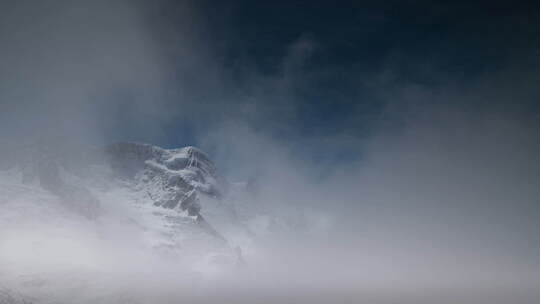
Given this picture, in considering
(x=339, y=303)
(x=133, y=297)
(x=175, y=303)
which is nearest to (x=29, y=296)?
(x=133, y=297)

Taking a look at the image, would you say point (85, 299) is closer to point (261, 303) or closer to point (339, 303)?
point (261, 303)

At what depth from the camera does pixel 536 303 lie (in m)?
150

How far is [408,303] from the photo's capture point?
157625 millimetres

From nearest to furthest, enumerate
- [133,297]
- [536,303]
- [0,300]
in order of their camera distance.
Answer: [536,303], [0,300], [133,297]

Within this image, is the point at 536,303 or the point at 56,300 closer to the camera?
the point at 536,303

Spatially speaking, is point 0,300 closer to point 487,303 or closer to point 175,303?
point 175,303

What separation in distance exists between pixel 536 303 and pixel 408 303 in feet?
171

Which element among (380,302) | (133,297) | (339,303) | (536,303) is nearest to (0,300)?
(133,297)

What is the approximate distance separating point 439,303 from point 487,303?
2131cm

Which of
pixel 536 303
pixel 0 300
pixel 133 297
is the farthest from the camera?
pixel 133 297

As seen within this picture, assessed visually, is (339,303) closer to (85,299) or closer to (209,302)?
(209,302)

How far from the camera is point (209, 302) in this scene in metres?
164

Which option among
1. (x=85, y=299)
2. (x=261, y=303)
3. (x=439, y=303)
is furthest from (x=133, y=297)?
(x=439, y=303)

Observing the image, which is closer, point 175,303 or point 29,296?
point 175,303
